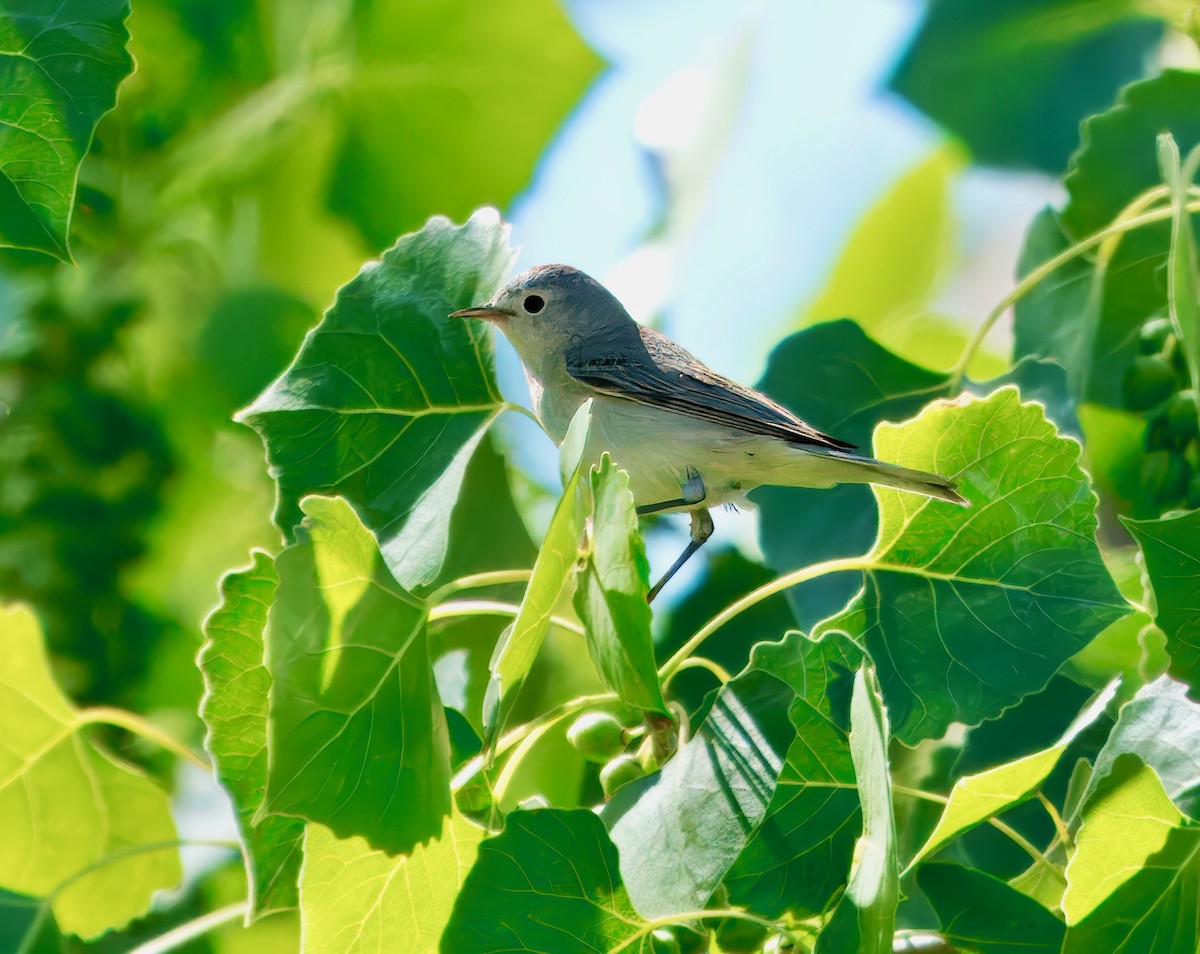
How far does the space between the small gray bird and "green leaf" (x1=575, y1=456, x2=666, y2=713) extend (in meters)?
0.32

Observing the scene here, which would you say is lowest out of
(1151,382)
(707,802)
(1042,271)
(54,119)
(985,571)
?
(707,802)

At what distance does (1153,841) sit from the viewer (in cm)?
94

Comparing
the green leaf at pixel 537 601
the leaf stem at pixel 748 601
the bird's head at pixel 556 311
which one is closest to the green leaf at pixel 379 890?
the green leaf at pixel 537 601

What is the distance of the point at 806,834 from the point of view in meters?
1.08

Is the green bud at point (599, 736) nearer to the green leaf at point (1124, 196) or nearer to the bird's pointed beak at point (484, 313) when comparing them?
the bird's pointed beak at point (484, 313)

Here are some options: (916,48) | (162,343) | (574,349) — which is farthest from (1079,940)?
(162,343)

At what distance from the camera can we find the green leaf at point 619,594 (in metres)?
0.89

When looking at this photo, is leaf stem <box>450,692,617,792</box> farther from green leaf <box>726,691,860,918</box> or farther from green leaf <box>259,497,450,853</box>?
green leaf <box>726,691,860,918</box>

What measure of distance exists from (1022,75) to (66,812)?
81.4 inches

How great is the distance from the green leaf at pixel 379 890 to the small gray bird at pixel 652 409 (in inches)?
14.1

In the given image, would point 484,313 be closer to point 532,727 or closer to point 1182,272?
point 532,727

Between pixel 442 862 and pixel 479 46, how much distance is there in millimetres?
1729

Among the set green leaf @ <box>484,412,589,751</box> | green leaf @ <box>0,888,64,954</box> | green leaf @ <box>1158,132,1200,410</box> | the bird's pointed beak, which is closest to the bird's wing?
the bird's pointed beak

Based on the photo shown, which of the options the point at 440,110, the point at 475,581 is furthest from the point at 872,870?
the point at 440,110
